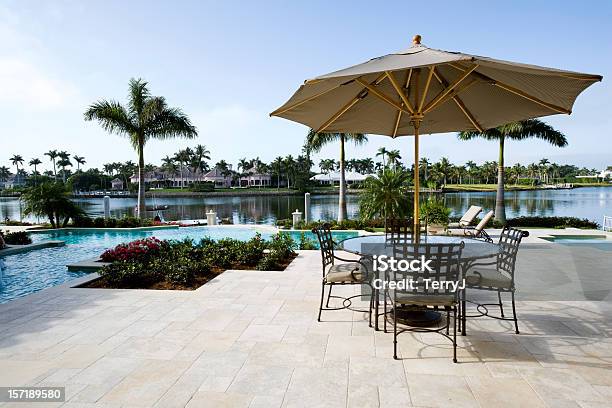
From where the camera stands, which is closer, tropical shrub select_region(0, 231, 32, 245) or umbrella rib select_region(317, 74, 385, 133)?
umbrella rib select_region(317, 74, 385, 133)

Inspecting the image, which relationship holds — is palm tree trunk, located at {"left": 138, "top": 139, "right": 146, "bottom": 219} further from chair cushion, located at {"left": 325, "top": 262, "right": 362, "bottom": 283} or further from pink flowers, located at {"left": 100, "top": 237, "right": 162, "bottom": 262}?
chair cushion, located at {"left": 325, "top": 262, "right": 362, "bottom": 283}

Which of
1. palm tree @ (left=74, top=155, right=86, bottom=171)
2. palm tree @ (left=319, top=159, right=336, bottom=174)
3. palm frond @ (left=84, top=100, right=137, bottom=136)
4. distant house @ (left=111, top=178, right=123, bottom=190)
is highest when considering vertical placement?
palm tree @ (left=74, top=155, right=86, bottom=171)

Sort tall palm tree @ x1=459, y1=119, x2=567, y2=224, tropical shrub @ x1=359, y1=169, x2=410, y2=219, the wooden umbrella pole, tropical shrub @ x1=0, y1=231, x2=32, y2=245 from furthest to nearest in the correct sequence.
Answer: tall palm tree @ x1=459, y1=119, x2=567, y2=224
tropical shrub @ x1=359, y1=169, x2=410, y2=219
tropical shrub @ x1=0, y1=231, x2=32, y2=245
the wooden umbrella pole

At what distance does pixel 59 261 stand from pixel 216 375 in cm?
768

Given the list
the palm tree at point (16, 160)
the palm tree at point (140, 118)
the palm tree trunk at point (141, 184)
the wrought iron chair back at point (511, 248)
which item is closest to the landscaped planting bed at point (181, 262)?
the wrought iron chair back at point (511, 248)

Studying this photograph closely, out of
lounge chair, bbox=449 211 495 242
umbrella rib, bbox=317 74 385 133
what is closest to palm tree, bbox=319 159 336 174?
lounge chair, bbox=449 211 495 242

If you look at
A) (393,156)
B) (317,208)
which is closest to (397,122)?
(317,208)

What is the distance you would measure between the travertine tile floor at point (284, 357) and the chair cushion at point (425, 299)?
0.43m

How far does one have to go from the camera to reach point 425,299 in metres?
2.83

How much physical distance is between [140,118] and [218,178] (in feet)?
199

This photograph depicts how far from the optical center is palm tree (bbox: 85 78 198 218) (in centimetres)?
1466

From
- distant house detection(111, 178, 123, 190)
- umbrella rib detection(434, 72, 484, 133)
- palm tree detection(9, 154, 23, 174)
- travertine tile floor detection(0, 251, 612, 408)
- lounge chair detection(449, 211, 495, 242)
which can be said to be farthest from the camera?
palm tree detection(9, 154, 23, 174)

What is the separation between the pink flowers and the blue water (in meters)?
0.69

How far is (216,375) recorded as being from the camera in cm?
260
